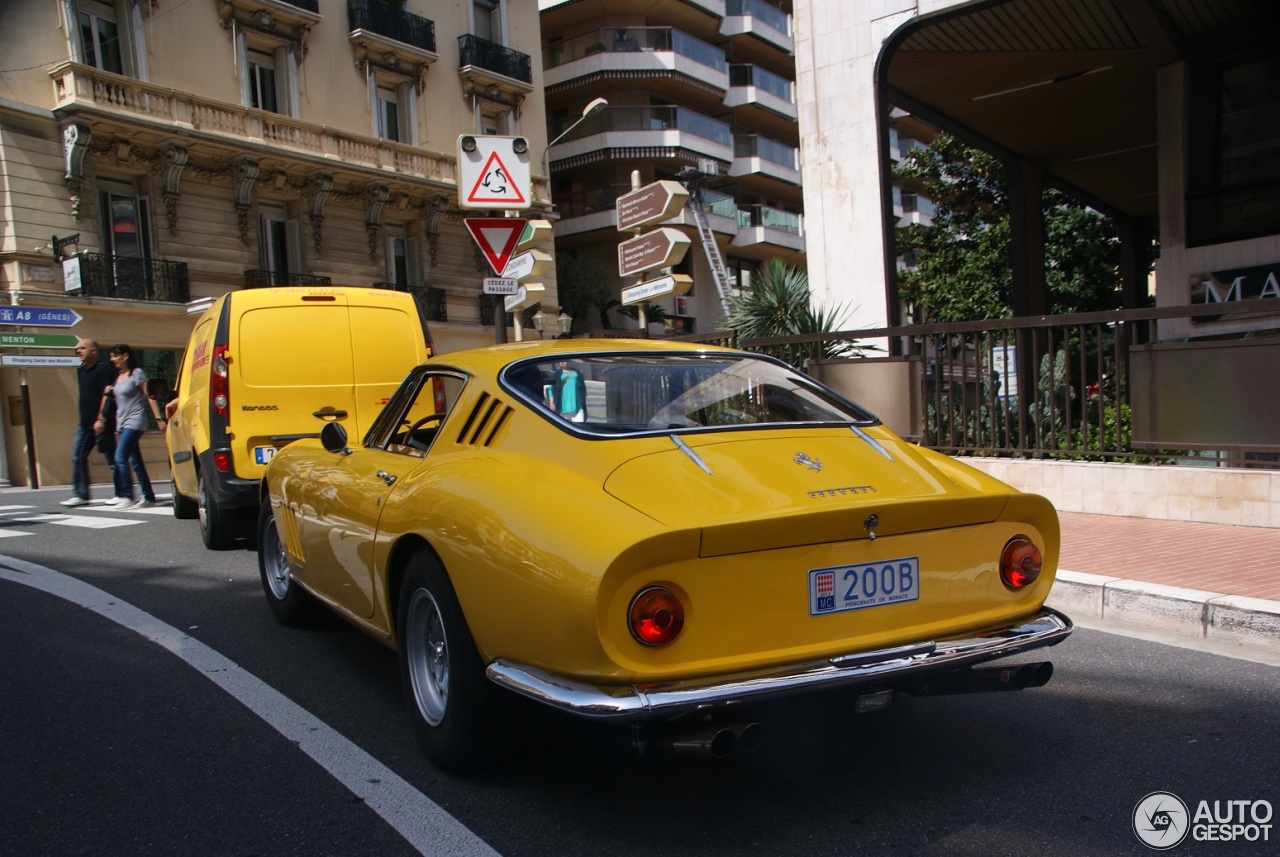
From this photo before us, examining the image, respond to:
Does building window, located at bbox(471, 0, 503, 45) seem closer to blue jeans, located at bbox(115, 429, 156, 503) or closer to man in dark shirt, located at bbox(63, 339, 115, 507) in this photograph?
man in dark shirt, located at bbox(63, 339, 115, 507)

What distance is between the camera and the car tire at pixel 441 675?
302 cm

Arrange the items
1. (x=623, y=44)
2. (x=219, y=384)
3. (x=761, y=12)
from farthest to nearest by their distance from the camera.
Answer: (x=761, y=12) → (x=623, y=44) → (x=219, y=384)

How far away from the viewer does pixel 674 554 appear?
8.64 feet

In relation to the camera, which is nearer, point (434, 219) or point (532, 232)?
point (532, 232)

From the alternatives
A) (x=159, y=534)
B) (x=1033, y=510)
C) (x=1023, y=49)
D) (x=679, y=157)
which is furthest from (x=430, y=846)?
(x=679, y=157)

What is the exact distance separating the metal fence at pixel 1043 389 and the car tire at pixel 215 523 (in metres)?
6.03

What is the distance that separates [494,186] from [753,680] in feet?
25.5

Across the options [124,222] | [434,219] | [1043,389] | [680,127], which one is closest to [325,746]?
[1043,389]

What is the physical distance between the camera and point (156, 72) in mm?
22781

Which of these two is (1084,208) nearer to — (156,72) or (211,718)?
(156,72)

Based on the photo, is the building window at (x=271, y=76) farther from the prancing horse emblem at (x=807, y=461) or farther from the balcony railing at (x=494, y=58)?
the prancing horse emblem at (x=807, y=461)

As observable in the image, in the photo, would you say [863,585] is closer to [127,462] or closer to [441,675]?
[441,675]

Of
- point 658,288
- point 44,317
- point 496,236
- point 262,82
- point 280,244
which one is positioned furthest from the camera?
point 280,244

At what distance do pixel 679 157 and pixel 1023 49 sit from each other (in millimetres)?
26747
